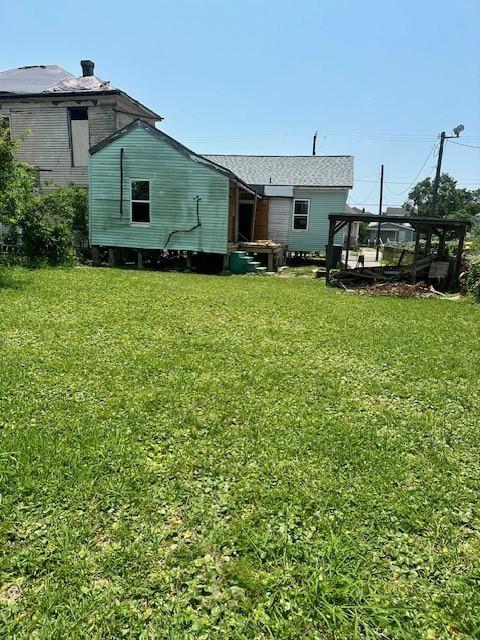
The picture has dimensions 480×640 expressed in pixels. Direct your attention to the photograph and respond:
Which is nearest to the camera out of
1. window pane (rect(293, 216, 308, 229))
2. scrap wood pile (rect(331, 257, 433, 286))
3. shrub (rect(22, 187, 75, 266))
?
shrub (rect(22, 187, 75, 266))

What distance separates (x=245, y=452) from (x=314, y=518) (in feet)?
2.67

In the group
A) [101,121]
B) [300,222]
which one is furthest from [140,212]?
[300,222]

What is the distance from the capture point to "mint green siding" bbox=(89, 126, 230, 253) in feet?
45.5

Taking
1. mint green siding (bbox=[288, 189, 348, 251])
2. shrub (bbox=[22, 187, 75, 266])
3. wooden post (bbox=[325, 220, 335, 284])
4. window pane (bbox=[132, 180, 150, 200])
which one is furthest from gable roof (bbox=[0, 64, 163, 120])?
wooden post (bbox=[325, 220, 335, 284])

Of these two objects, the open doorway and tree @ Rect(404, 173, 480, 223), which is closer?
the open doorway

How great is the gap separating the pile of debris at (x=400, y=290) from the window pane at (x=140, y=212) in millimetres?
6901

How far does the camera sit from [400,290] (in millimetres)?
12000

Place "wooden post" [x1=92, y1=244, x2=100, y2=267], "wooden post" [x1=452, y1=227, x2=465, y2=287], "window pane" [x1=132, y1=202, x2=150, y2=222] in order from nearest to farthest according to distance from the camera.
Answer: "wooden post" [x1=452, y1=227, x2=465, y2=287], "window pane" [x1=132, y1=202, x2=150, y2=222], "wooden post" [x1=92, y1=244, x2=100, y2=267]

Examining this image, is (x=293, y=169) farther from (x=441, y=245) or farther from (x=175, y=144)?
(x=441, y=245)

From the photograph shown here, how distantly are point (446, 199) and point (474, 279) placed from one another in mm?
74544

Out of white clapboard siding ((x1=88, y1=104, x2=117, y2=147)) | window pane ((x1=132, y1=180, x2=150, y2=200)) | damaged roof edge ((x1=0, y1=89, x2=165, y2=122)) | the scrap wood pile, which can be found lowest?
the scrap wood pile

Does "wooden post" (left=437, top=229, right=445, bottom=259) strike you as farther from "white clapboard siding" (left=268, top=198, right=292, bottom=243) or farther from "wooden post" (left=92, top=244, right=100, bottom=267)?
"wooden post" (left=92, top=244, right=100, bottom=267)

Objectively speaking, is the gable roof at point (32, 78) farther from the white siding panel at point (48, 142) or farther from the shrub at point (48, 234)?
the shrub at point (48, 234)

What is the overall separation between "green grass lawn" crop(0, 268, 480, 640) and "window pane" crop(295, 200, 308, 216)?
46.8ft
